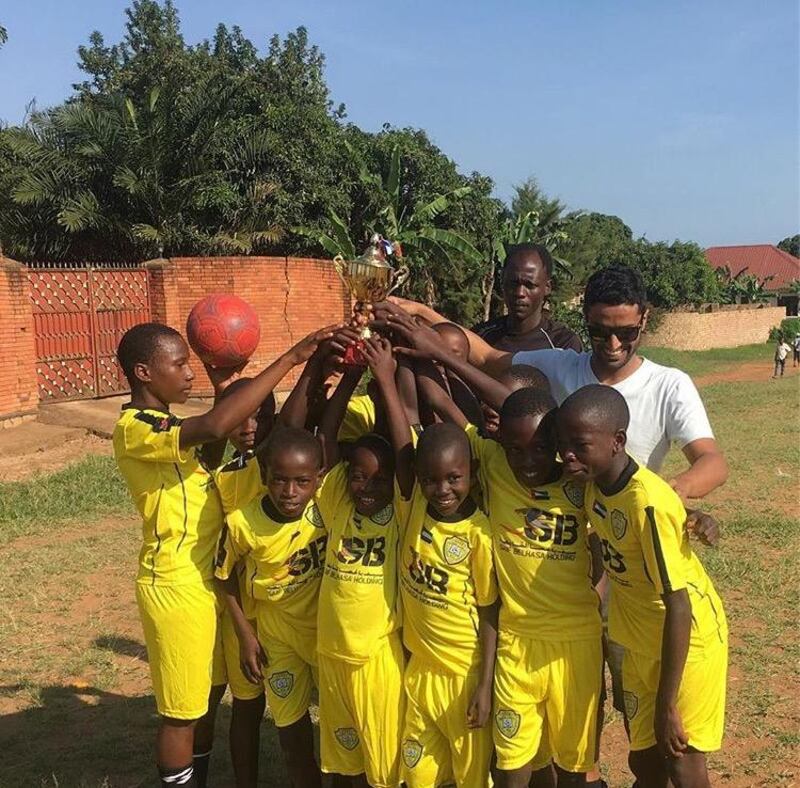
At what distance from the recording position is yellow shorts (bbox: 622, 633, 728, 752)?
8.15 feet

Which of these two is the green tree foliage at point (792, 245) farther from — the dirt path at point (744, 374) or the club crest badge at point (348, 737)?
the club crest badge at point (348, 737)

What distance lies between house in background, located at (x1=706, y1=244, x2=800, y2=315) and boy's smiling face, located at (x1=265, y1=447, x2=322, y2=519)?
53.8 m

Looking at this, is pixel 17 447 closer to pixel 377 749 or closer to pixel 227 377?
pixel 227 377

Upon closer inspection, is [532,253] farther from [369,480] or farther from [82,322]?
[82,322]

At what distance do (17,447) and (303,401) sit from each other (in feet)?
29.3

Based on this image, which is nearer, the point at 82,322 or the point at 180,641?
the point at 180,641

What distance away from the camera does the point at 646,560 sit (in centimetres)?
240

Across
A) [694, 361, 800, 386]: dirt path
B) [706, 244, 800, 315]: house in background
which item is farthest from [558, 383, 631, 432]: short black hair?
[706, 244, 800, 315]: house in background

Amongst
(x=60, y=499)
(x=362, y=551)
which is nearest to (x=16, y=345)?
(x=60, y=499)

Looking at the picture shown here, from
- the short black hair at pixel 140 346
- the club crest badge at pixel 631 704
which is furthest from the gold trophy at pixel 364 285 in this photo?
the club crest badge at pixel 631 704

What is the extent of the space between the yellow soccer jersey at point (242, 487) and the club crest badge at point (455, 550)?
709mm

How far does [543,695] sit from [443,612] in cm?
41

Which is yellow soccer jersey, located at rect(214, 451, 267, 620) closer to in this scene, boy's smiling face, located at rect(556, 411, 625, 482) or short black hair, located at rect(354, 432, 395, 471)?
short black hair, located at rect(354, 432, 395, 471)

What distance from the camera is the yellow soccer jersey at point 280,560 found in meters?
2.83
